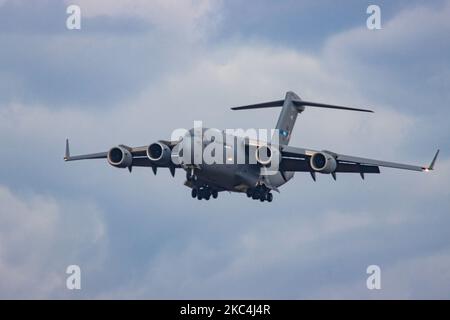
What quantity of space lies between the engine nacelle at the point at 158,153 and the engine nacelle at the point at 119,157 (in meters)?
1.33

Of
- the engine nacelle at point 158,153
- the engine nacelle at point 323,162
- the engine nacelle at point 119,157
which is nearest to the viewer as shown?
the engine nacelle at point 323,162

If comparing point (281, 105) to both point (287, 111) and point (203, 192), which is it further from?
point (203, 192)

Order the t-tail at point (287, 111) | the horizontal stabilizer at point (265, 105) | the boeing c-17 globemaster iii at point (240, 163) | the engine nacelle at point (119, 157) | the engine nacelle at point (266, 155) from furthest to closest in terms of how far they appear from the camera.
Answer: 1. the t-tail at point (287, 111)
2. the horizontal stabilizer at point (265, 105)
3. the engine nacelle at point (266, 155)
4. the engine nacelle at point (119, 157)
5. the boeing c-17 globemaster iii at point (240, 163)

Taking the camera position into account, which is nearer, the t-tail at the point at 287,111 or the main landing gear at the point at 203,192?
the main landing gear at the point at 203,192

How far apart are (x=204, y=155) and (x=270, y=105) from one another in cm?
970

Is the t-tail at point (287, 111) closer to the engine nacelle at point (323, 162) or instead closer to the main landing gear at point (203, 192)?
the main landing gear at point (203, 192)

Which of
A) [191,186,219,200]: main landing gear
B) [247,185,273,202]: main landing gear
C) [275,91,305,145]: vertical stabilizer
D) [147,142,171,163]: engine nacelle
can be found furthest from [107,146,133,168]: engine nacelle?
[275,91,305,145]: vertical stabilizer

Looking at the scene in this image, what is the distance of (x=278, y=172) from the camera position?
53.5 m

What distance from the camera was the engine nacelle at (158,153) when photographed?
5054 cm

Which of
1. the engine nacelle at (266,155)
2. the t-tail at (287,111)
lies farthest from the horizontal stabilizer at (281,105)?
the engine nacelle at (266,155)
